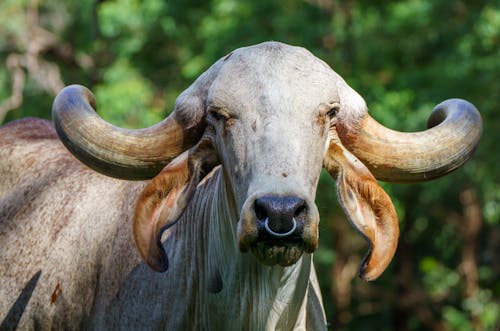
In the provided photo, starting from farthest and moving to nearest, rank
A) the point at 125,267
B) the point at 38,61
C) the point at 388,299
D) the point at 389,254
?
the point at 388,299, the point at 38,61, the point at 125,267, the point at 389,254

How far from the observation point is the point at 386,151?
211 inches

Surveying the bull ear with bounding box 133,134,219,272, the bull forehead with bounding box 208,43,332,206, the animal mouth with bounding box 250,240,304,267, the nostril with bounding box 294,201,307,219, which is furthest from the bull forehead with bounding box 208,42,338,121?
the animal mouth with bounding box 250,240,304,267

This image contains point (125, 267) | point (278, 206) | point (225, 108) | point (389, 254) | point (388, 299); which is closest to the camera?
point (278, 206)

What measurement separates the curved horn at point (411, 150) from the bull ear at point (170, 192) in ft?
2.63

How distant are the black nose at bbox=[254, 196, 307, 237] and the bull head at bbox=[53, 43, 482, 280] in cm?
4

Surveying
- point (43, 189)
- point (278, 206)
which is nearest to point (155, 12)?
point (43, 189)

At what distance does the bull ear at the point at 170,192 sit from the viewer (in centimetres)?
515

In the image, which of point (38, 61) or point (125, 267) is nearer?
point (125, 267)

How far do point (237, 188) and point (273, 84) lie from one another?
55cm

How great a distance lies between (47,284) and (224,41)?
414 inches

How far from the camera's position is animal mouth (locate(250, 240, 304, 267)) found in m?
4.46

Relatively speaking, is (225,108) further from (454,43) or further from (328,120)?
(454,43)

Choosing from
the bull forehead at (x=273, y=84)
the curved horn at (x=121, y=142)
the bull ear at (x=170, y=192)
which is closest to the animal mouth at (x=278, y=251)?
the bull forehead at (x=273, y=84)

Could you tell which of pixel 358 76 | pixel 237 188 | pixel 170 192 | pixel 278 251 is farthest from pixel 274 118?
pixel 358 76
